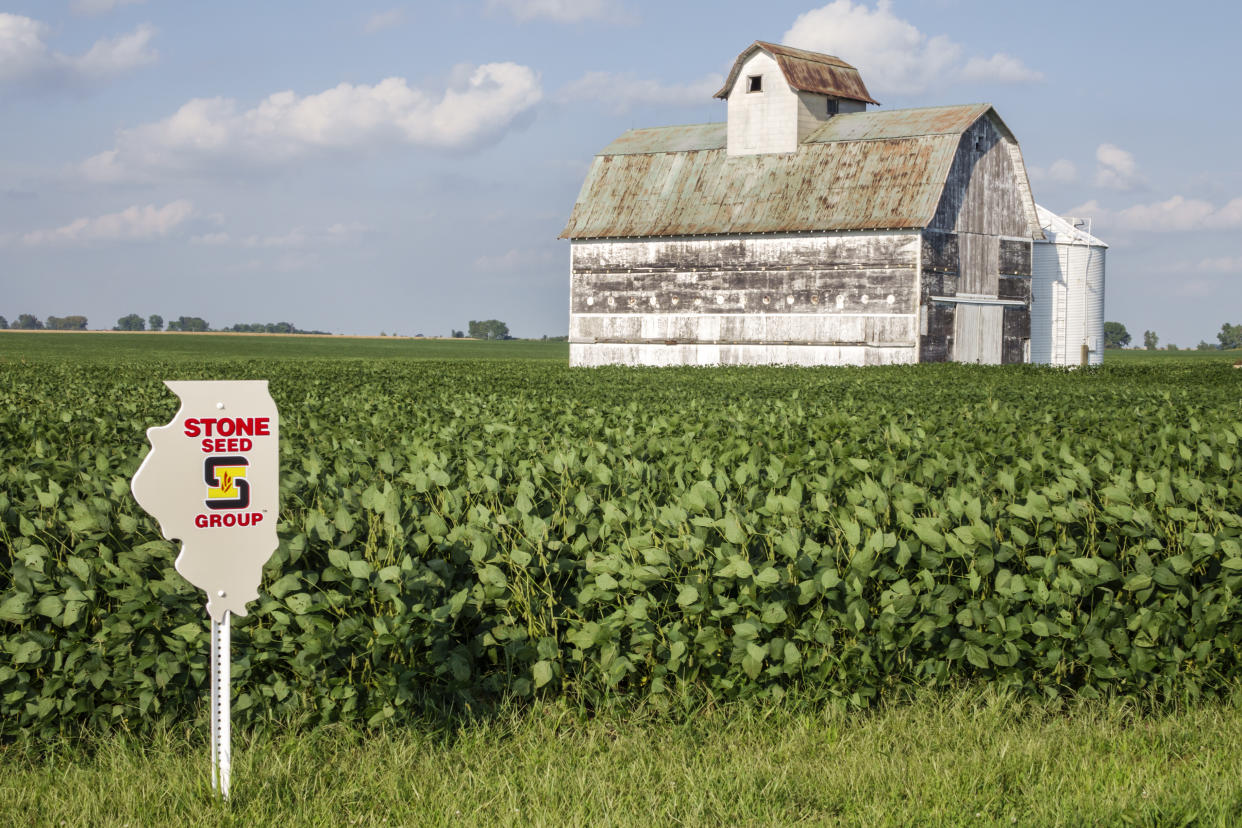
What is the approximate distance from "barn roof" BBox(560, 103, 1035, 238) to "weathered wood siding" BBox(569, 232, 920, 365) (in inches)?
22.3

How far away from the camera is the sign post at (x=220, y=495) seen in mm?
4637

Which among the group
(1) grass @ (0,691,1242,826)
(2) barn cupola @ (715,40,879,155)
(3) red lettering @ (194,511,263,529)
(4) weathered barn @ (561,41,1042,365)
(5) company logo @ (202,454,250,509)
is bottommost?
(1) grass @ (0,691,1242,826)

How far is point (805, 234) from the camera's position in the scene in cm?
3566

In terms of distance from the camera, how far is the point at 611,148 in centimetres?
4119

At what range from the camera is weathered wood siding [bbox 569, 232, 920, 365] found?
1356 inches

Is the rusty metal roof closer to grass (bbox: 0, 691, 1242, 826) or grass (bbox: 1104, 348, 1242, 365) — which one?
grass (bbox: 1104, 348, 1242, 365)

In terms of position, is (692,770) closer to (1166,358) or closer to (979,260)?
(979,260)

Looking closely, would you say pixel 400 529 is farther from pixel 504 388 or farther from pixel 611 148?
pixel 611 148

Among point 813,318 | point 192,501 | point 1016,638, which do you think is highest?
point 813,318

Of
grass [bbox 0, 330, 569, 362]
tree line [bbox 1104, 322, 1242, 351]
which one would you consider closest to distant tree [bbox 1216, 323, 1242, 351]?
tree line [bbox 1104, 322, 1242, 351]

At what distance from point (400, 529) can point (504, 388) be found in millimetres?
15204

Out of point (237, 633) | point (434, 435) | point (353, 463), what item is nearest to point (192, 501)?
point (237, 633)

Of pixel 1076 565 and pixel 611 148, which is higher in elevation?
pixel 611 148

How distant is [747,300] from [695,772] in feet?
106
